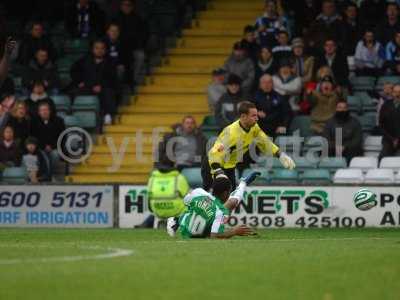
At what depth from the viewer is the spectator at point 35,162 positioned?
968 inches

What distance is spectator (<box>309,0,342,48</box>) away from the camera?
84.6 feet

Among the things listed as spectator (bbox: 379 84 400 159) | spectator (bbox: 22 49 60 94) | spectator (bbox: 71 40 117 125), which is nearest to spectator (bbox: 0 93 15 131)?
spectator (bbox: 22 49 60 94)

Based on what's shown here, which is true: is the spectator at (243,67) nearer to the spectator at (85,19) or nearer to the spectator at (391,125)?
the spectator at (391,125)

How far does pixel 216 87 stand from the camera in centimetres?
2570

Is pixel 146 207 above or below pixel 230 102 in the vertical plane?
below

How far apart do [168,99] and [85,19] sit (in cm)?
267

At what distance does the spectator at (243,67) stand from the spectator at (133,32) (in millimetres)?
2566

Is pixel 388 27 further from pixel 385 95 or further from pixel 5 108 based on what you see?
pixel 5 108

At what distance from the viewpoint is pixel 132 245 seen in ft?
51.1

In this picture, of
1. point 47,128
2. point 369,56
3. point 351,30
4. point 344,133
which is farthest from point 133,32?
point 344,133

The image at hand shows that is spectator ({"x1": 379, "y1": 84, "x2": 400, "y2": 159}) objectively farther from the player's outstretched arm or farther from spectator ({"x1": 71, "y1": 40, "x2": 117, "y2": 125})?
the player's outstretched arm

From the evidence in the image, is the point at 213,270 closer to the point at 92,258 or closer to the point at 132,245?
the point at 92,258

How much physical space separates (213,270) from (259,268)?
485 millimetres

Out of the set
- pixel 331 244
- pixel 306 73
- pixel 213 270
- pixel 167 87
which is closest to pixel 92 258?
pixel 213 270
